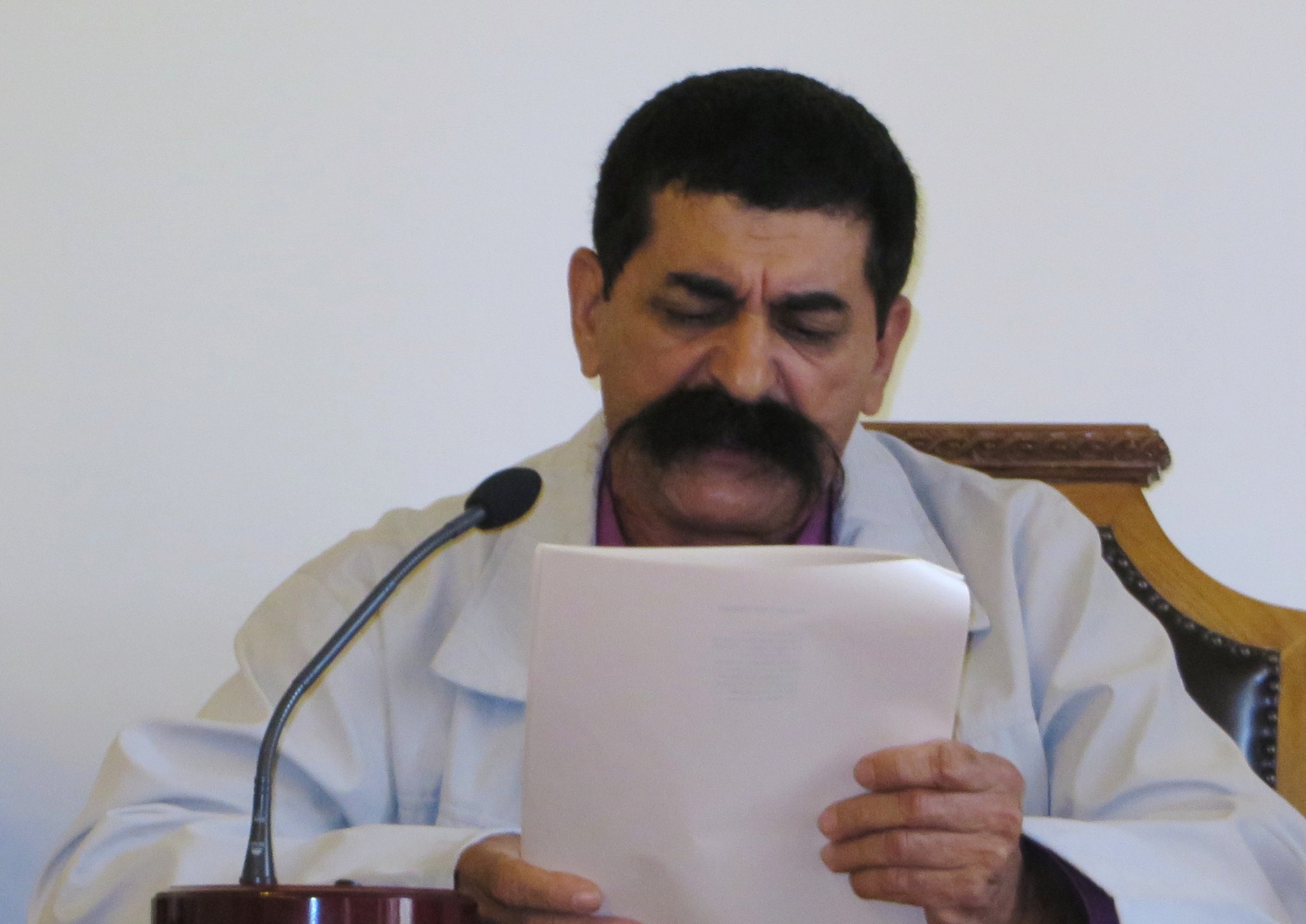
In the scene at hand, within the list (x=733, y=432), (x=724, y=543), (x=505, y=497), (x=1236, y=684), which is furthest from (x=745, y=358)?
(x=1236, y=684)

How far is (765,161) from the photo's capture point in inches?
63.7

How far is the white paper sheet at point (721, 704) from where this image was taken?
1.09 m

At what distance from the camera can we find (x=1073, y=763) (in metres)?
1.51

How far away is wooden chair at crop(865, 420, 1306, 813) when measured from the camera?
5.68ft

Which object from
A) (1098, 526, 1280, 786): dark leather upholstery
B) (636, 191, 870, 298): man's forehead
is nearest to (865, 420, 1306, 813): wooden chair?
(1098, 526, 1280, 786): dark leather upholstery

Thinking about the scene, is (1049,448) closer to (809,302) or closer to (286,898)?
(809,302)

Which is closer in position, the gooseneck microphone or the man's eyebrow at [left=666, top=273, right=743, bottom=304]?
the gooseneck microphone

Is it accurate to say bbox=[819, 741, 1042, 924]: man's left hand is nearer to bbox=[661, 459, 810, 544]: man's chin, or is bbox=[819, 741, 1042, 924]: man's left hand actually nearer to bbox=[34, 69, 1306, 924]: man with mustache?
bbox=[34, 69, 1306, 924]: man with mustache

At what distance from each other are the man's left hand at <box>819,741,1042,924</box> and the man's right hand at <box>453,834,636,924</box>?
0.57 feet

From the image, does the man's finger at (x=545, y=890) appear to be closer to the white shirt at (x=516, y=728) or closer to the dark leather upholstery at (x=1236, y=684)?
the white shirt at (x=516, y=728)

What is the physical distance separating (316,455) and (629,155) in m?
0.71

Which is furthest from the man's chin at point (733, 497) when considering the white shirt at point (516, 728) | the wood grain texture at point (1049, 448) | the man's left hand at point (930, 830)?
the man's left hand at point (930, 830)

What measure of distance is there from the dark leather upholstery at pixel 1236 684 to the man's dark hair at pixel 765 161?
498mm

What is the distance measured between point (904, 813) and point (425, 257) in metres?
1.30
